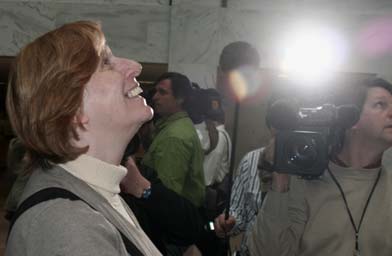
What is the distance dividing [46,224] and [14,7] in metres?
3.92

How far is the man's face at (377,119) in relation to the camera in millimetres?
1791

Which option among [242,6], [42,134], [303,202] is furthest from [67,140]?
[242,6]

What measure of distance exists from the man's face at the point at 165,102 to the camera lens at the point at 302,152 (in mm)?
1082

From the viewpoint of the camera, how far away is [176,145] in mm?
2330

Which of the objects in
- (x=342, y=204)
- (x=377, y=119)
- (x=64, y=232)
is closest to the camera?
(x=64, y=232)

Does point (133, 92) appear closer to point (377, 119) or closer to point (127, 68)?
point (127, 68)

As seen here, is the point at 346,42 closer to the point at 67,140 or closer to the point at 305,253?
the point at 305,253

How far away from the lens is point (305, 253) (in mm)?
1691

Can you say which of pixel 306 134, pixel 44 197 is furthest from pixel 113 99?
pixel 306 134

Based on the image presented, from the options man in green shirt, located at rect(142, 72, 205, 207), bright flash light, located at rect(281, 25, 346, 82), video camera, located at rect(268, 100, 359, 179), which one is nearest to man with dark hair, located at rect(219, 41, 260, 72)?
man in green shirt, located at rect(142, 72, 205, 207)

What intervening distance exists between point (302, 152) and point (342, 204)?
0.89 feet

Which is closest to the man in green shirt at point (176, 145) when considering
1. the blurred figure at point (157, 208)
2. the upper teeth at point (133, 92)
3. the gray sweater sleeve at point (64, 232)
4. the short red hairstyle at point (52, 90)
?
the blurred figure at point (157, 208)

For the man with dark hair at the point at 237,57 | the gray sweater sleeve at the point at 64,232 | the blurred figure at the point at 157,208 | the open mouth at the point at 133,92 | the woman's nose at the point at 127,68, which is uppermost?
the woman's nose at the point at 127,68

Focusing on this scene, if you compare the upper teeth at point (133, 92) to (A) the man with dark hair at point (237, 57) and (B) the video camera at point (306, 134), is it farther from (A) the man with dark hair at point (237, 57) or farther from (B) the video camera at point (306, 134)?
(A) the man with dark hair at point (237, 57)
